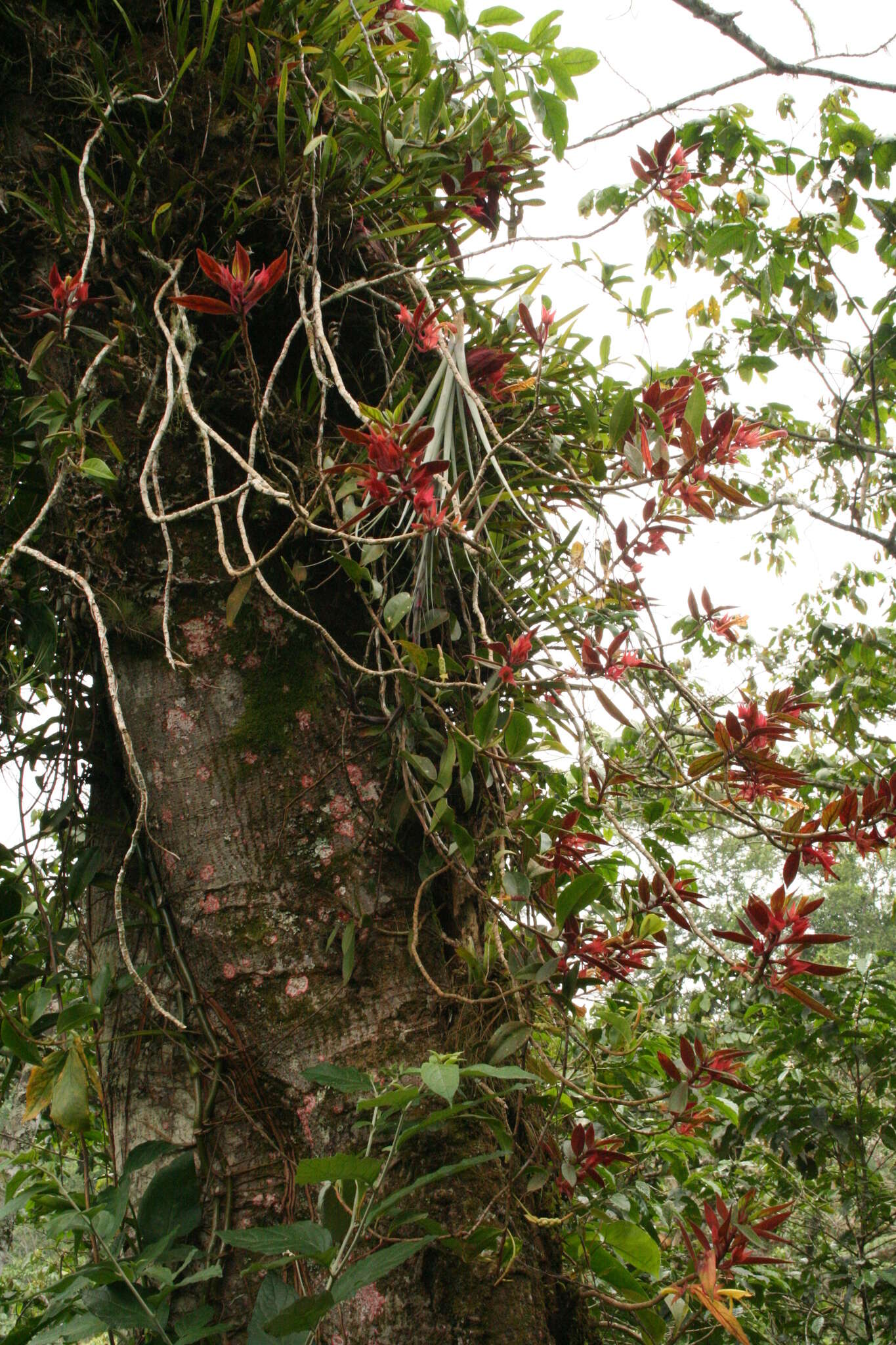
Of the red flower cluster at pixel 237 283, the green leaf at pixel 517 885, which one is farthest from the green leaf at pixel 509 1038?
the red flower cluster at pixel 237 283

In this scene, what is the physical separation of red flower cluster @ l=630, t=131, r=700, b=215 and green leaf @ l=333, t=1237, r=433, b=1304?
1.20 m

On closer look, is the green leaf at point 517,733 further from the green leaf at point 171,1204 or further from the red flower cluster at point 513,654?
the green leaf at point 171,1204

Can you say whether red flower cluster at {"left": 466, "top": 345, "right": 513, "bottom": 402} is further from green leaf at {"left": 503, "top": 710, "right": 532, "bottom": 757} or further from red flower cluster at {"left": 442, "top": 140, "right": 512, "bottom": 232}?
green leaf at {"left": 503, "top": 710, "right": 532, "bottom": 757}

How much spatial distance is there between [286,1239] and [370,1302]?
0.16 metres

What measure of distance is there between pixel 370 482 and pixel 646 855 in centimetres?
44

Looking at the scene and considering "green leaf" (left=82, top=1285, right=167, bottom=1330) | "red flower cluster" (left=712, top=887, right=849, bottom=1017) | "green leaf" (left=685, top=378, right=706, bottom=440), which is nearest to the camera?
"green leaf" (left=82, top=1285, right=167, bottom=1330)

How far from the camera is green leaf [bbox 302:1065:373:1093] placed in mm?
663

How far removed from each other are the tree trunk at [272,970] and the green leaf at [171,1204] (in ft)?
0.05

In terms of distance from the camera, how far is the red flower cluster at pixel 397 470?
2.65 ft

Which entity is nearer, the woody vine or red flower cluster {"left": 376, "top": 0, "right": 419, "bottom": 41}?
the woody vine

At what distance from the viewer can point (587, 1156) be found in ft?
2.63

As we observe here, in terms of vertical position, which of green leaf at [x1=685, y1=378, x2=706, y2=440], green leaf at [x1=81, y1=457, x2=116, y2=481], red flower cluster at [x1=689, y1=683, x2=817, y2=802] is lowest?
red flower cluster at [x1=689, y1=683, x2=817, y2=802]

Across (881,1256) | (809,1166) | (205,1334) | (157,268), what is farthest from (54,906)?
(881,1256)

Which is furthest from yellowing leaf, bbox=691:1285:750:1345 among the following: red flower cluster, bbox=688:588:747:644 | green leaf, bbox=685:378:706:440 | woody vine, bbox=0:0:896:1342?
green leaf, bbox=685:378:706:440
